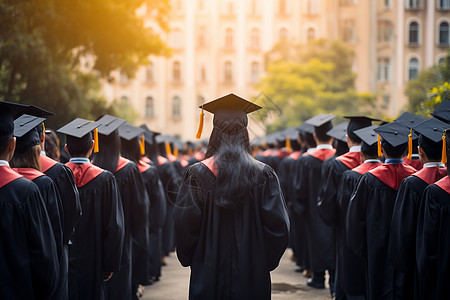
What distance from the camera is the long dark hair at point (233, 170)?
13.5ft

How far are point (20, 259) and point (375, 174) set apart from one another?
3138 mm

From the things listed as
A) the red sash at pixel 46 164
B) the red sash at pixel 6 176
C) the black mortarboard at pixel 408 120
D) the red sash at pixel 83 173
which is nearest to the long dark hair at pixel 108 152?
the red sash at pixel 83 173

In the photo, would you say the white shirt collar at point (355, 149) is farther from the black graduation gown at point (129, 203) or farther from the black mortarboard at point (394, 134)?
the black graduation gown at point (129, 203)

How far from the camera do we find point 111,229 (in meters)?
5.00

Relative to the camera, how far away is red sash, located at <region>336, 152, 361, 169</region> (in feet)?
21.8

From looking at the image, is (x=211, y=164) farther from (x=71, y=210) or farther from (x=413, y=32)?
(x=413, y=32)

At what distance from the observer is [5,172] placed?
3480 mm

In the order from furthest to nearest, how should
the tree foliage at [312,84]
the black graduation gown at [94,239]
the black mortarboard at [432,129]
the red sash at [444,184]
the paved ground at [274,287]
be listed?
1. the tree foliage at [312,84]
2. the paved ground at [274,287]
3. the black graduation gown at [94,239]
4. the black mortarboard at [432,129]
5. the red sash at [444,184]

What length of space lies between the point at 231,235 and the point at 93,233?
1430 mm

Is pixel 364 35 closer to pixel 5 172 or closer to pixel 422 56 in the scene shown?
pixel 422 56

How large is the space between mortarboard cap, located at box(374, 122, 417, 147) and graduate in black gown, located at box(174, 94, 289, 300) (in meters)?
1.45

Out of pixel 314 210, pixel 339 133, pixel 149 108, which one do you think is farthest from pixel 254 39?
pixel 339 133

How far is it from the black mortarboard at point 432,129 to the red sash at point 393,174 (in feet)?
2.64

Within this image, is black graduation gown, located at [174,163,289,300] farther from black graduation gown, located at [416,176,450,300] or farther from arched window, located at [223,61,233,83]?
arched window, located at [223,61,233,83]
